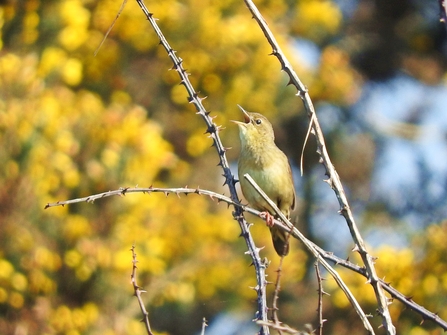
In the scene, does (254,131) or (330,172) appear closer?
(330,172)

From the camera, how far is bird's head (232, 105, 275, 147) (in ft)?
13.6

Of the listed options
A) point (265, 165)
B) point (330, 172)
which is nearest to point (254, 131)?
point (265, 165)

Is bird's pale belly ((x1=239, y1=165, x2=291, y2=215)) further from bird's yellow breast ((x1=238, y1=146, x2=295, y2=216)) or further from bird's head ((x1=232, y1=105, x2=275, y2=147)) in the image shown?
bird's head ((x1=232, y1=105, x2=275, y2=147))

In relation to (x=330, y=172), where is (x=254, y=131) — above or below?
below

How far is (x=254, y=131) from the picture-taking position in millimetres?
4199

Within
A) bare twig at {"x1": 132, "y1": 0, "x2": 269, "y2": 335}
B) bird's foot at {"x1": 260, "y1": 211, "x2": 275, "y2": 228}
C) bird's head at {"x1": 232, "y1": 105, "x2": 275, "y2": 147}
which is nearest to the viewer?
bare twig at {"x1": 132, "y1": 0, "x2": 269, "y2": 335}

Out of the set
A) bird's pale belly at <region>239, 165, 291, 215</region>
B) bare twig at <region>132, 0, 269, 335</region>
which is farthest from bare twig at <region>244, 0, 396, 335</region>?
bird's pale belly at <region>239, 165, 291, 215</region>

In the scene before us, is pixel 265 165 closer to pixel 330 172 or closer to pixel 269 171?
pixel 269 171

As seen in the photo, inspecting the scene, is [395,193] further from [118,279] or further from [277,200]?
[277,200]

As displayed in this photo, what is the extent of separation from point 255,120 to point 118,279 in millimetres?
1767

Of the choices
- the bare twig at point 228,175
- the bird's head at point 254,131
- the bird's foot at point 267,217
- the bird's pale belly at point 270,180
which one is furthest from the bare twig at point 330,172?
the bird's head at point 254,131

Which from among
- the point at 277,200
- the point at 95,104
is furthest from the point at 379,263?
the point at 95,104

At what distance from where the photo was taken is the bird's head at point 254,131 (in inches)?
163

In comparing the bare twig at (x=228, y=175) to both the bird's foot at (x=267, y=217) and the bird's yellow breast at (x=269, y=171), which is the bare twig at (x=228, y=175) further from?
the bird's yellow breast at (x=269, y=171)
